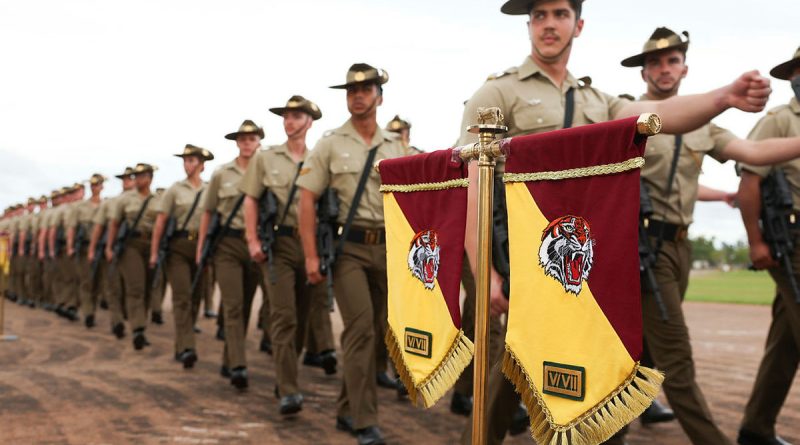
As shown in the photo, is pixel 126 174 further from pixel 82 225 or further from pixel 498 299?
pixel 498 299

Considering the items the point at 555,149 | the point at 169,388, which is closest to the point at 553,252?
the point at 555,149

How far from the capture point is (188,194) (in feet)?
35.8

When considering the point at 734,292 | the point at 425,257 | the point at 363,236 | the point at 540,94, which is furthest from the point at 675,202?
the point at 734,292

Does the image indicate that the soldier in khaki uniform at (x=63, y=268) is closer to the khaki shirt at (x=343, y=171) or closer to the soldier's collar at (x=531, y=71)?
the khaki shirt at (x=343, y=171)

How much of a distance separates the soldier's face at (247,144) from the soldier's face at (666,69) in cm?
514

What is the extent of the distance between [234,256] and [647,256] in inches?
193

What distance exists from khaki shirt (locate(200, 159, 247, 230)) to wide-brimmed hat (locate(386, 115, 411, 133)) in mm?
2148

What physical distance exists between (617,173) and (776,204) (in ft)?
11.2

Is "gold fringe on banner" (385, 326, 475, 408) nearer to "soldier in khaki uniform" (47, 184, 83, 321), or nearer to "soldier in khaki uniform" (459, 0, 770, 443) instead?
"soldier in khaki uniform" (459, 0, 770, 443)

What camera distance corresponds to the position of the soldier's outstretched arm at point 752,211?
549cm

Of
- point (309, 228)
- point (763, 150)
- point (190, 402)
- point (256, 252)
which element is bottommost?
point (190, 402)

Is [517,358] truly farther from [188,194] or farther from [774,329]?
[188,194]

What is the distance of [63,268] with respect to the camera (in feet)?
55.7

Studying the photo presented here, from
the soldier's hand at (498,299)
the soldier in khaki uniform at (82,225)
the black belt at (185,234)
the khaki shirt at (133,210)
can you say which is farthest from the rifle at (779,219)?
the soldier in khaki uniform at (82,225)
